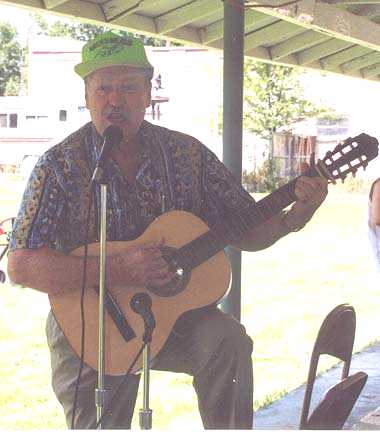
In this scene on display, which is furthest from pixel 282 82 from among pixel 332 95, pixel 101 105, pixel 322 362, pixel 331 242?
pixel 101 105

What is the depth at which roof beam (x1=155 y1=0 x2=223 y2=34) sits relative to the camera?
516cm

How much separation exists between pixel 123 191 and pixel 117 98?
0.31m

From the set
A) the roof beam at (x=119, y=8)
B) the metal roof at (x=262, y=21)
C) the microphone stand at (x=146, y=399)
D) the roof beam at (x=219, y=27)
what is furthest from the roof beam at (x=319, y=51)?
the microphone stand at (x=146, y=399)

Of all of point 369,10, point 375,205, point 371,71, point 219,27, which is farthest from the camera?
point 371,71

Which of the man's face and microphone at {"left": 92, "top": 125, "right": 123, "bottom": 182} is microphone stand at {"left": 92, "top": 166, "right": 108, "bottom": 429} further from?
the man's face

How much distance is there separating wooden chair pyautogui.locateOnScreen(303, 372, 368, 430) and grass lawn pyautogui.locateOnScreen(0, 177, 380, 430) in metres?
2.66

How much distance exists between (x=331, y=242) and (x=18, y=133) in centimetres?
1267

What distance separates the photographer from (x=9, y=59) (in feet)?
136

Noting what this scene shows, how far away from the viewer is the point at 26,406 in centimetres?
580

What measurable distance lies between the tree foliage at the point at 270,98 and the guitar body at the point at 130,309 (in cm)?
2338

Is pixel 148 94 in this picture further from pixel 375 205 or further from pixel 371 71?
pixel 371 71

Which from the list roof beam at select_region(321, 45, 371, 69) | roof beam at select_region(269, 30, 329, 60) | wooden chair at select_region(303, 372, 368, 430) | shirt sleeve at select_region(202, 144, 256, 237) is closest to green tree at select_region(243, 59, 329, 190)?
roof beam at select_region(321, 45, 371, 69)

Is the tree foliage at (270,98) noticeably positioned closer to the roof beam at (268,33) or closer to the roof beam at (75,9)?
the roof beam at (268,33)

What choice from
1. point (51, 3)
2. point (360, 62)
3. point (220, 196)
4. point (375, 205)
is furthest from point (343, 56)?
point (220, 196)
